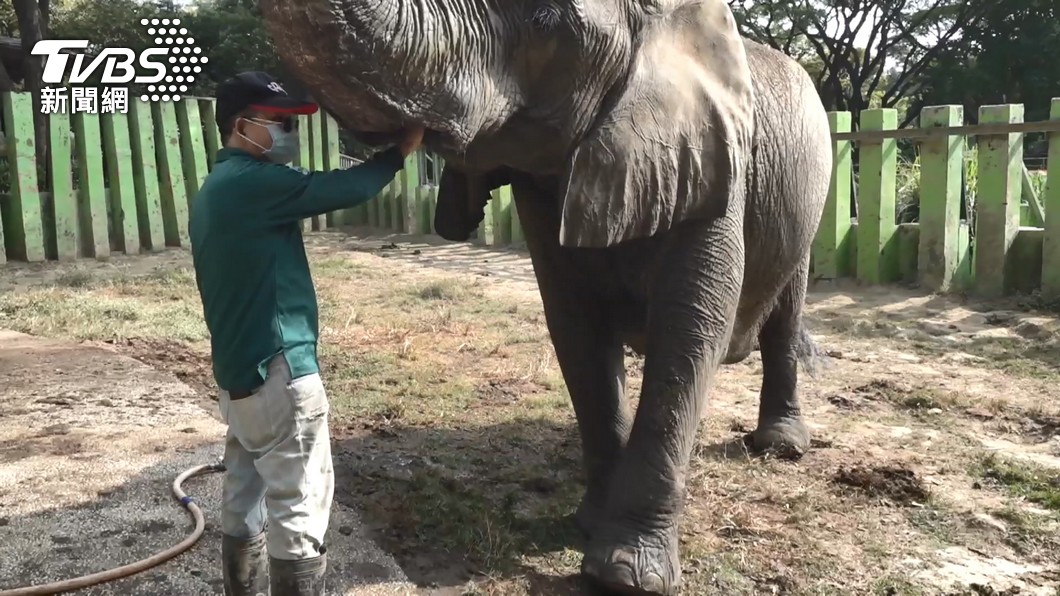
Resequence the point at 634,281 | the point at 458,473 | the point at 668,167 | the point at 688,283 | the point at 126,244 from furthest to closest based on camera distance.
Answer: the point at 126,244, the point at 458,473, the point at 634,281, the point at 688,283, the point at 668,167

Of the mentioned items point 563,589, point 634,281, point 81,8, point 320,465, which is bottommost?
point 563,589

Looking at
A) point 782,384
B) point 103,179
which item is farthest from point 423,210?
point 782,384

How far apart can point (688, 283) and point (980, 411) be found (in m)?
2.91

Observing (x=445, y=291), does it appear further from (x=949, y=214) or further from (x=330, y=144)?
(x=330, y=144)

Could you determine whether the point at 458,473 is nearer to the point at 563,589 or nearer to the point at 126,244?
the point at 563,589

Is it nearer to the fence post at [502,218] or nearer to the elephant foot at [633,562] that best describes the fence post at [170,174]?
the fence post at [502,218]

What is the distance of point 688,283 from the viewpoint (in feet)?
10.5

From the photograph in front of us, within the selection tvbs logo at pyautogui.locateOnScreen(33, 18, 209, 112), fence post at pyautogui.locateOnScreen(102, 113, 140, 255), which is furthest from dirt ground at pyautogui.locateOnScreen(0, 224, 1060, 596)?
tvbs logo at pyautogui.locateOnScreen(33, 18, 209, 112)

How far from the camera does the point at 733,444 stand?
4816 mm

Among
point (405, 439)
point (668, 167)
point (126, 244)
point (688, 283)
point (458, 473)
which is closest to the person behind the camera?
point (668, 167)

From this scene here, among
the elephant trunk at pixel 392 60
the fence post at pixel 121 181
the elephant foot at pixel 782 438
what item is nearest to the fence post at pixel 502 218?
the fence post at pixel 121 181

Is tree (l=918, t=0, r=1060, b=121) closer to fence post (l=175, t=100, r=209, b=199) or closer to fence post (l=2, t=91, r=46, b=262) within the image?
fence post (l=175, t=100, r=209, b=199)

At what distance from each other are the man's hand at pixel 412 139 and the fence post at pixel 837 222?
7.36m

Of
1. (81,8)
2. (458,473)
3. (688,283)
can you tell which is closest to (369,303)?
(458,473)
